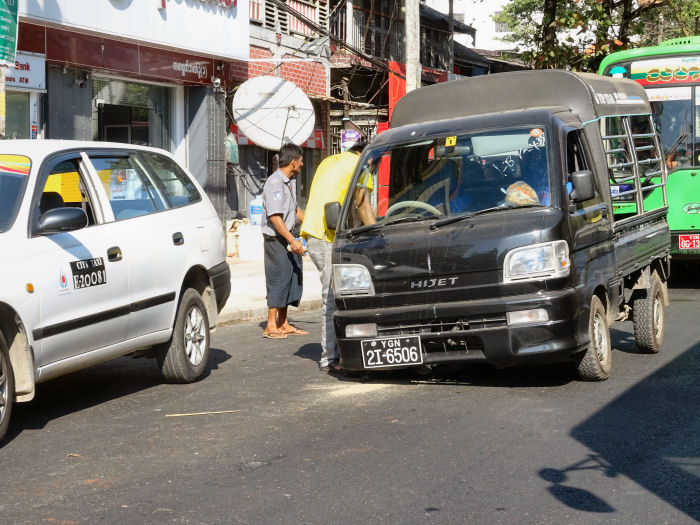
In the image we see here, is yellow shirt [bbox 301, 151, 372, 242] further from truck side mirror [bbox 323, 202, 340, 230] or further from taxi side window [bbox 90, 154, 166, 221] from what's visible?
taxi side window [bbox 90, 154, 166, 221]

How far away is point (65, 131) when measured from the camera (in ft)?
53.5

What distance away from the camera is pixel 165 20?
18062 mm

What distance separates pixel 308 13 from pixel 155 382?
18460mm

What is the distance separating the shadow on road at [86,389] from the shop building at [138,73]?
679 centimetres

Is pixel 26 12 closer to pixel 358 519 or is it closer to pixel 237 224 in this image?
pixel 237 224

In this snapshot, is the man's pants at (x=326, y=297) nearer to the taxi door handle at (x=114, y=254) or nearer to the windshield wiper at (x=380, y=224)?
the windshield wiper at (x=380, y=224)

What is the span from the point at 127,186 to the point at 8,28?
6.61 ft

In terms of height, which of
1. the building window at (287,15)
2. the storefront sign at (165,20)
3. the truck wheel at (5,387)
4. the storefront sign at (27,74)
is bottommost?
the truck wheel at (5,387)

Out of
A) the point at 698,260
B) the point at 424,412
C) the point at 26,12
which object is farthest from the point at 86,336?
the point at 698,260

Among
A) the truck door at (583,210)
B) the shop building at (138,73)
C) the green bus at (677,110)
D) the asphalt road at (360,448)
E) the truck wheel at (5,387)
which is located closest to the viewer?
the asphalt road at (360,448)

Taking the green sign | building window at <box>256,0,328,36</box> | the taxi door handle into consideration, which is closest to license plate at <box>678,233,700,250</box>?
the green sign

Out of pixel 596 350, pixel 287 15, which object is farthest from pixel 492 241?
pixel 287 15

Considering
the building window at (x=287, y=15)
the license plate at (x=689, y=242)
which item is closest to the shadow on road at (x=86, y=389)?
the license plate at (x=689, y=242)

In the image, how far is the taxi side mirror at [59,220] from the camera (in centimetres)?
683
